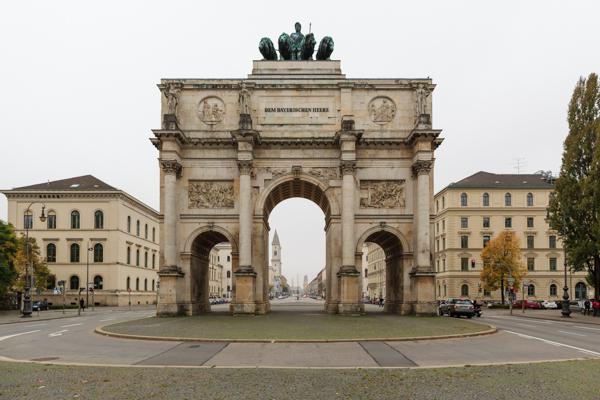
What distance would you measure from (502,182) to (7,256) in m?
62.1

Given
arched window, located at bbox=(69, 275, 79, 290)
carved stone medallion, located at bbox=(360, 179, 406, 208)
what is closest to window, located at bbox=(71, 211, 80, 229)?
arched window, located at bbox=(69, 275, 79, 290)

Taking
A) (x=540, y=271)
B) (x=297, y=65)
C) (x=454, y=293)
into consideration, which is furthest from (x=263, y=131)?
(x=540, y=271)

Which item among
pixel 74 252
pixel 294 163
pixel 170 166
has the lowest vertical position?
pixel 74 252

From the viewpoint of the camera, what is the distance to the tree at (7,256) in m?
49.2

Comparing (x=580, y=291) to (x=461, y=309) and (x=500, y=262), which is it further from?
(x=461, y=309)

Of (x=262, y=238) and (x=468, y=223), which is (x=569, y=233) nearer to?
(x=262, y=238)

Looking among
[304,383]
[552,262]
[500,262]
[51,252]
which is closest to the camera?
[304,383]

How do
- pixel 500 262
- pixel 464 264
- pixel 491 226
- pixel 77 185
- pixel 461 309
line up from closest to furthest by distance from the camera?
pixel 461 309
pixel 500 262
pixel 77 185
pixel 464 264
pixel 491 226

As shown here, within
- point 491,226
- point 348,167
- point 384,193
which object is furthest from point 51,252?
point 491,226

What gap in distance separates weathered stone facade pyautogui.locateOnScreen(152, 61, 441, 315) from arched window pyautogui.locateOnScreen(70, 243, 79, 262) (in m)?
35.6

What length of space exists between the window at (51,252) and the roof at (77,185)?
280 inches

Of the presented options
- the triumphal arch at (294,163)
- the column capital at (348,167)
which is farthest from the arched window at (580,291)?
the column capital at (348,167)

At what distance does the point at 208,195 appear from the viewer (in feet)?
136

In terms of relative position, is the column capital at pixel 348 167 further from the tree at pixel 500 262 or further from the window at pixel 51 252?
the window at pixel 51 252
